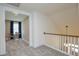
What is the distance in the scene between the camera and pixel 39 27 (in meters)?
4.63

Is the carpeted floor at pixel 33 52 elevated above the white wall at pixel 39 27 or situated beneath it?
situated beneath

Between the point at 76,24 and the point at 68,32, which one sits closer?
the point at 76,24

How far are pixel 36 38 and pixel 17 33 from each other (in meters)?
4.93

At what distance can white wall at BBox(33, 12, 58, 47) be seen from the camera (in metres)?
4.43

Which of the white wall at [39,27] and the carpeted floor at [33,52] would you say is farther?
the white wall at [39,27]

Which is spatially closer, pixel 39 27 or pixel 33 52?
pixel 33 52

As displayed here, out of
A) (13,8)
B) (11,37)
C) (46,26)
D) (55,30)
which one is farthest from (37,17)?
(11,37)

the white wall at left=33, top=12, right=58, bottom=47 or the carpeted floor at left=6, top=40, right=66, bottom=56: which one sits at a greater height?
the white wall at left=33, top=12, right=58, bottom=47

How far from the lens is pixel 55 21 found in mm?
5504

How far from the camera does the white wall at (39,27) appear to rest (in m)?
4.43

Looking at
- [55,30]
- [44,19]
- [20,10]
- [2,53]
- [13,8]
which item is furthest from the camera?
[55,30]

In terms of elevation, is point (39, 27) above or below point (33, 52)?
above

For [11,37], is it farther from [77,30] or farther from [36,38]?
[77,30]

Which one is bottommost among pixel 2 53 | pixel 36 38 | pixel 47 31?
pixel 2 53
